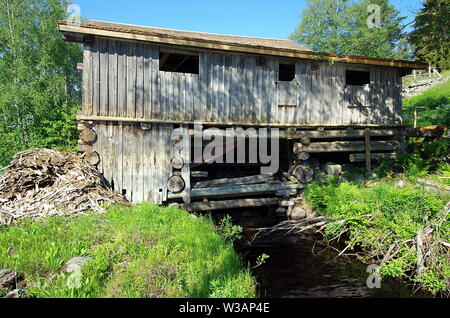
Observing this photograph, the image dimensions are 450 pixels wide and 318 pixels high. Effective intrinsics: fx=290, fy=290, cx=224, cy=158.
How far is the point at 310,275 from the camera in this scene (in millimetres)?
6281

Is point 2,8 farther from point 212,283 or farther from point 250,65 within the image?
point 212,283

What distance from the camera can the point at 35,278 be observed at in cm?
429

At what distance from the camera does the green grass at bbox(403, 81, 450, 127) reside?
52.0 ft

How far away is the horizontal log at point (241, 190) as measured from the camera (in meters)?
9.80

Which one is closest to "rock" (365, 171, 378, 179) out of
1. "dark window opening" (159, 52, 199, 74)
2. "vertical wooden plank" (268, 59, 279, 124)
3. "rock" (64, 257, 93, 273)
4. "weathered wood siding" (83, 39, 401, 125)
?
"weathered wood siding" (83, 39, 401, 125)

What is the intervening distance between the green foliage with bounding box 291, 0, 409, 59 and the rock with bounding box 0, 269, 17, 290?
94.0 feet

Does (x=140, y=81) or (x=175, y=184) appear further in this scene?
(x=175, y=184)

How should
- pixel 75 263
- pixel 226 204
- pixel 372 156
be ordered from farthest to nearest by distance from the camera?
pixel 372 156 → pixel 226 204 → pixel 75 263

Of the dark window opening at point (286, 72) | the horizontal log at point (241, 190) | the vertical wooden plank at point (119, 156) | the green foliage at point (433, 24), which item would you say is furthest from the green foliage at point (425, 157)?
the vertical wooden plank at point (119, 156)

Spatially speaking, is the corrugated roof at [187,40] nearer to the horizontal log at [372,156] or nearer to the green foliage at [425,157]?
the green foliage at [425,157]

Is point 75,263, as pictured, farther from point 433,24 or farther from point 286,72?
point 286,72

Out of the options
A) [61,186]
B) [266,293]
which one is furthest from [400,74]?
[61,186]

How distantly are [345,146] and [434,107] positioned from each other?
515 inches

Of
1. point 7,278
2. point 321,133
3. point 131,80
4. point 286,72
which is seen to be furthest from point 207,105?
point 7,278
